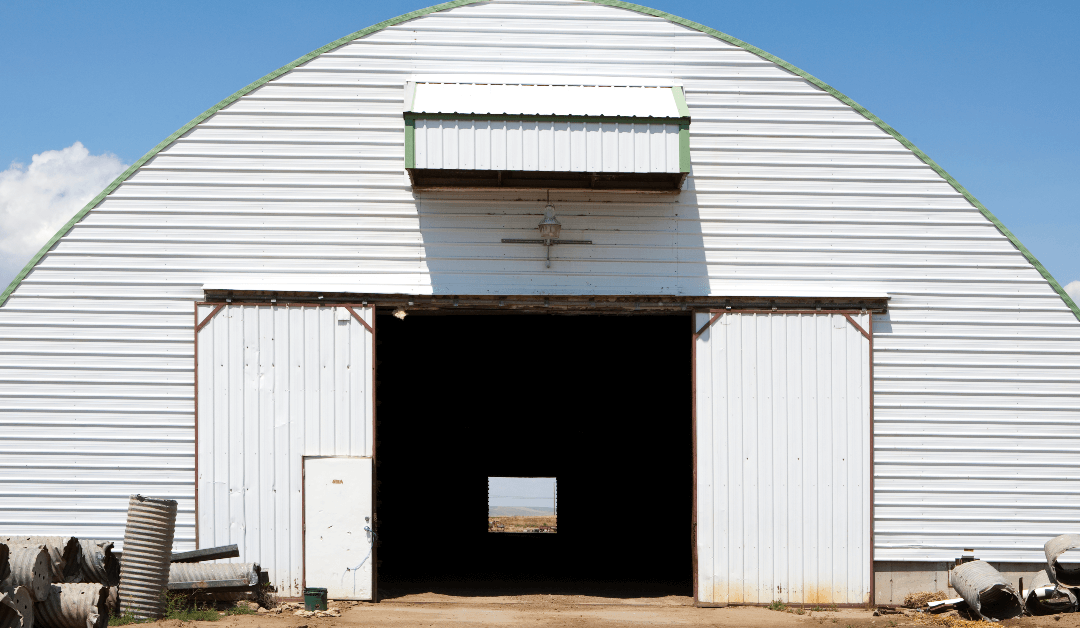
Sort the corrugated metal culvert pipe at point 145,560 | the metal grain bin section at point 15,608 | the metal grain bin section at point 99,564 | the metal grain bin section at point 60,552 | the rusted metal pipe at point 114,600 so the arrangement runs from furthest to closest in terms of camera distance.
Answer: the metal grain bin section at point 99,564 < the corrugated metal culvert pipe at point 145,560 < the metal grain bin section at point 60,552 < the rusted metal pipe at point 114,600 < the metal grain bin section at point 15,608

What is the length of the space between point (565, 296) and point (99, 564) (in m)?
6.58

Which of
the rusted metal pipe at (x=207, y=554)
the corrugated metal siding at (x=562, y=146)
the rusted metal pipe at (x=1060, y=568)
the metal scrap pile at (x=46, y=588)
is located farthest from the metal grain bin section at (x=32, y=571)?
the rusted metal pipe at (x=1060, y=568)

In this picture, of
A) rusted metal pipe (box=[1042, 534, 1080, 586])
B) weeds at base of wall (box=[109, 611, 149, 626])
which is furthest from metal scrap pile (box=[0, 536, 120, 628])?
rusted metal pipe (box=[1042, 534, 1080, 586])

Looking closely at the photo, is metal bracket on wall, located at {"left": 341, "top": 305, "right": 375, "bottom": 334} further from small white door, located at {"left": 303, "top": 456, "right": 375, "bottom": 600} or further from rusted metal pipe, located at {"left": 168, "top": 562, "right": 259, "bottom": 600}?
rusted metal pipe, located at {"left": 168, "top": 562, "right": 259, "bottom": 600}

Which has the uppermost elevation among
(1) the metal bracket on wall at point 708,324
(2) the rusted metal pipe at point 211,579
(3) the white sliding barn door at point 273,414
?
(1) the metal bracket on wall at point 708,324

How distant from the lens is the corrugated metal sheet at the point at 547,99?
12.1 m

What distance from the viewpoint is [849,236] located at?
42.2 ft

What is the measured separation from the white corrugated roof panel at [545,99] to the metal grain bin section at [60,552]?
6.53m

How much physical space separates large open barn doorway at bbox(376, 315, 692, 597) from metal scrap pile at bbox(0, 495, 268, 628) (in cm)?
857

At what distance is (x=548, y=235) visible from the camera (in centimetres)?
1238

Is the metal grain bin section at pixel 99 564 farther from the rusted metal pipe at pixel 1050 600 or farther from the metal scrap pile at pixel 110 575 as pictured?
the rusted metal pipe at pixel 1050 600

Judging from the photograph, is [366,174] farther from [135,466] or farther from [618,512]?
[618,512]

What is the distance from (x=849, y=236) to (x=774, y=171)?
1365 mm

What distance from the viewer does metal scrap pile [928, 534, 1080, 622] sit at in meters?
11.7
